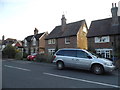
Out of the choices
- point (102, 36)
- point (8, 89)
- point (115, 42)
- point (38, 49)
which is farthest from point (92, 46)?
point (38, 49)

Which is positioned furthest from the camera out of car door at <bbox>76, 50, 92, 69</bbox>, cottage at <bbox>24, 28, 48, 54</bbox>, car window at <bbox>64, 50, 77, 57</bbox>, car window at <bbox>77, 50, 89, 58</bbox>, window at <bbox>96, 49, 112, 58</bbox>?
cottage at <bbox>24, 28, 48, 54</bbox>

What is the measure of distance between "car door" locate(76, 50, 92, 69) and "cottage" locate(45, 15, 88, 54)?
12.7m

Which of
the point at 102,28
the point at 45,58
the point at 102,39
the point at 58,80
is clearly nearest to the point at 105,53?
the point at 102,39

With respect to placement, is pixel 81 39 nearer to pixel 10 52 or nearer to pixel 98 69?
pixel 98 69

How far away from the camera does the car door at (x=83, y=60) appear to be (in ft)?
30.8

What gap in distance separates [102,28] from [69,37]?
678 cm

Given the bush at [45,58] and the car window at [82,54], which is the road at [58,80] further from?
the bush at [45,58]

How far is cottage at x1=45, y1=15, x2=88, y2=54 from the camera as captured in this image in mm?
22852

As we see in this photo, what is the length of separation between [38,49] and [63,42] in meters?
12.5

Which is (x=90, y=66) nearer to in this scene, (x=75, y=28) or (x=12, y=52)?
(x=75, y=28)

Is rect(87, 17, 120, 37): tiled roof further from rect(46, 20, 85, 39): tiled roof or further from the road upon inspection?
the road

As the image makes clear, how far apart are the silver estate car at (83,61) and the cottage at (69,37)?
39.9ft

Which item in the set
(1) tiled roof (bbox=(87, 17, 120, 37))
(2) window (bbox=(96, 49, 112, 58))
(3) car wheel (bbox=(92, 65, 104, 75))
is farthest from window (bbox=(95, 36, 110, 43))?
(3) car wheel (bbox=(92, 65, 104, 75))

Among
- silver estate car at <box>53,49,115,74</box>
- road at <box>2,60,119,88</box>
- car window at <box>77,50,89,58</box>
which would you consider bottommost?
road at <box>2,60,119,88</box>
